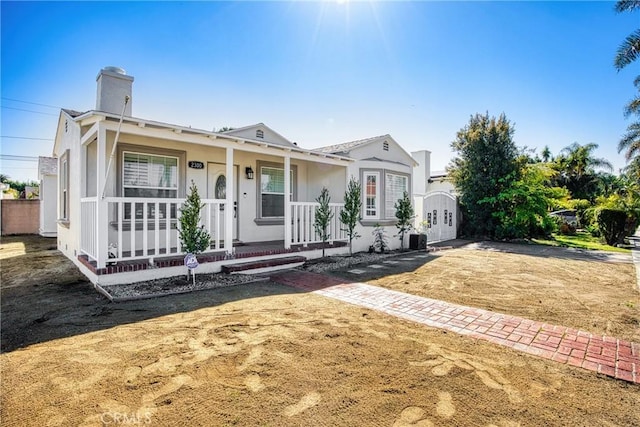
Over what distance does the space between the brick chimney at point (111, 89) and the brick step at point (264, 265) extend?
13.9 ft

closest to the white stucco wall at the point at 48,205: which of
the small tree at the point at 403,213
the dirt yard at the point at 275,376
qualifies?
the dirt yard at the point at 275,376

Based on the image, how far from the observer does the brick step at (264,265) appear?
697 centimetres

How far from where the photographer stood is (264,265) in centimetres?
738

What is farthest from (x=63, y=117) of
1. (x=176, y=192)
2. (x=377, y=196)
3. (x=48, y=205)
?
(x=377, y=196)

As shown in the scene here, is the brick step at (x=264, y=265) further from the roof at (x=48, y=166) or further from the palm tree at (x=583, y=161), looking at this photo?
the palm tree at (x=583, y=161)

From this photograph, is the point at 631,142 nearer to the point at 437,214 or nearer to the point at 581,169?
the point at 437,214

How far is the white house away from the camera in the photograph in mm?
6027

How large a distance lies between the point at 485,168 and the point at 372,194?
8.10m

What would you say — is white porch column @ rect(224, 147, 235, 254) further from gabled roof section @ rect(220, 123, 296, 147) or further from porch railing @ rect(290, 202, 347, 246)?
gabled roof section @ rect(220, 123, 296, 147)

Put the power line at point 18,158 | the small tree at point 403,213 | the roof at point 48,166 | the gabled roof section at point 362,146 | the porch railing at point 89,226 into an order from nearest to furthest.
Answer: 1. the porch railing at point 89,226
2. the gabled roof section at point 362,146
3. the small tree at point 403,213
4. the roof at point 48,166
5. the power line at point 18,158

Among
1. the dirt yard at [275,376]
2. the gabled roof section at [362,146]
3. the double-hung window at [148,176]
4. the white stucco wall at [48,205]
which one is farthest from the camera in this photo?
the white stucco wall at [48,205]

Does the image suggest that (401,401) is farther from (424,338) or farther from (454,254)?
(454,254)

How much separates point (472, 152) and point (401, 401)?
1570 centimetres

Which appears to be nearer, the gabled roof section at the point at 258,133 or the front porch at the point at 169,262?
the front porch at the point at 169,262
